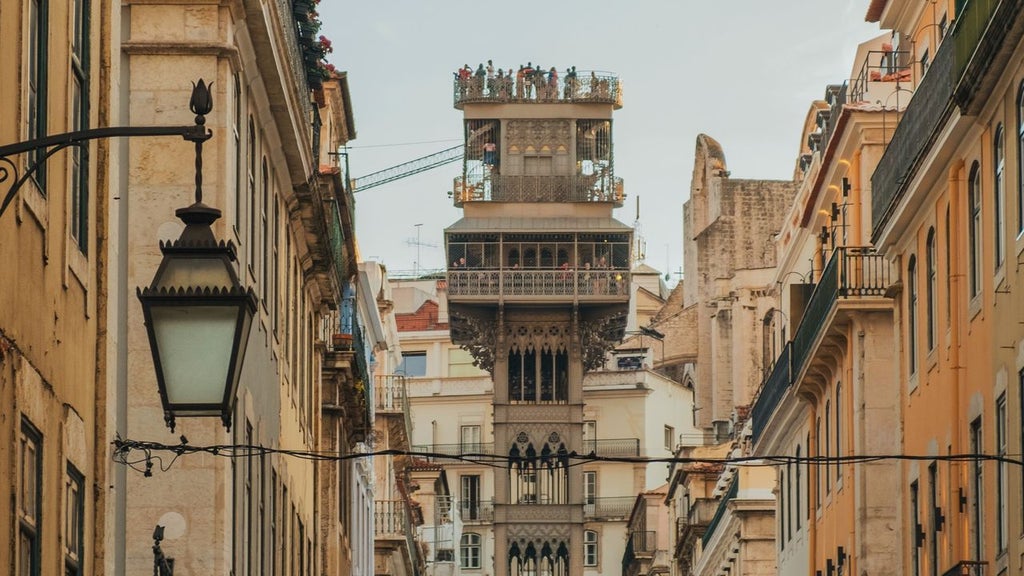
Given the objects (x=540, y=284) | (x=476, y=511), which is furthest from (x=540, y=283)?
(x=476, y=511)

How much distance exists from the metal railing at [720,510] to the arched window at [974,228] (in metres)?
36.1

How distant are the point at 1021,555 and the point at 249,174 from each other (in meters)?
→ 8.14

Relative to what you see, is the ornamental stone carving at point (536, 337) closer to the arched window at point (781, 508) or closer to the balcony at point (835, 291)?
the arched window at point (781, 508)

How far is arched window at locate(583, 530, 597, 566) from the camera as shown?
134375 mm

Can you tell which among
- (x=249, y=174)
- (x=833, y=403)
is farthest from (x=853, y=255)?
(x=249, y=174)

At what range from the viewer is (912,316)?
36.3m

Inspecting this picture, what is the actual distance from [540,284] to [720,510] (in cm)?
4861

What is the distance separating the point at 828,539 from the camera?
47.8m

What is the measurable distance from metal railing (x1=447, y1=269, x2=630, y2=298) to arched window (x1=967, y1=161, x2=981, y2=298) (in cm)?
8714

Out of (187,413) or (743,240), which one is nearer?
(187,413)

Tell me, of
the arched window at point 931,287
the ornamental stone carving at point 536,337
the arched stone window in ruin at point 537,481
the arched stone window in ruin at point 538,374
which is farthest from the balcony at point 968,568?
the arched stone window in ruin at point 538,374

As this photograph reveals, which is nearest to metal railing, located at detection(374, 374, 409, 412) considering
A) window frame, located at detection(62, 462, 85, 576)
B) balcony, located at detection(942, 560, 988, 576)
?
balcony, located at detection(942, 560, 988, 576)

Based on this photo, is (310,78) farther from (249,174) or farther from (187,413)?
(187,413)

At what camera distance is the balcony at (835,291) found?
43156mm
